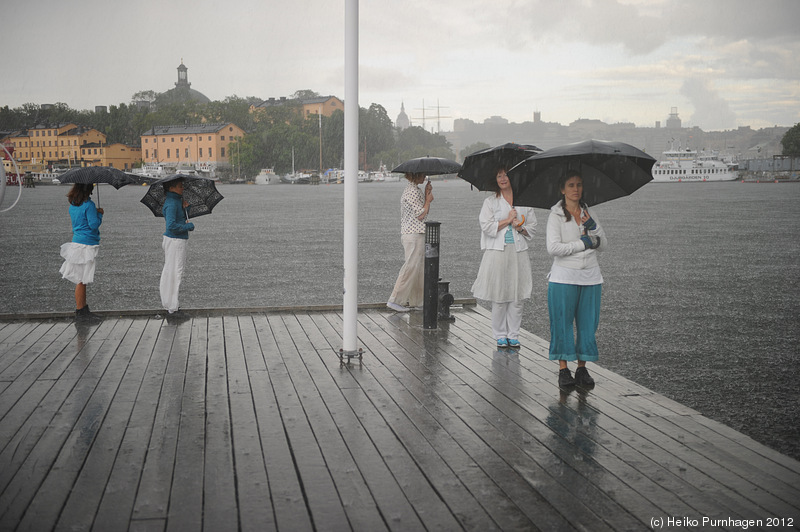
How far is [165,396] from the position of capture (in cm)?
508

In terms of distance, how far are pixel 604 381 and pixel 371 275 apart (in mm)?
8542

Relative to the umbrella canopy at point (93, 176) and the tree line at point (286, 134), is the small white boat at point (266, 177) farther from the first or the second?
the umbrella canopy at point (93, 176)

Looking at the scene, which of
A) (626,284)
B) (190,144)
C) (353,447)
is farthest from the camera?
(190,144)

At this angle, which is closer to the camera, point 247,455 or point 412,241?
point 247,455

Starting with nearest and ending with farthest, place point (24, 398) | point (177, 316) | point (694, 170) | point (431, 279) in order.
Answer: point (24, 398)
point (431, 279)
point (177, 316)
point (694, 170)

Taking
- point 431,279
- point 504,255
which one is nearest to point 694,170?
point 431,279

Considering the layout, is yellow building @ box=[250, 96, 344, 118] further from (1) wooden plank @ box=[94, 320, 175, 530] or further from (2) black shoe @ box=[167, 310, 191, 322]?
(1) wooden plank @ box=[94, 320, 175, 530]

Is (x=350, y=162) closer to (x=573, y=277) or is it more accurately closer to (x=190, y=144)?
(x=573, y=277)

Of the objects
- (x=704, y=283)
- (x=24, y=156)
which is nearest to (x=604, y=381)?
(x=704, y=283)

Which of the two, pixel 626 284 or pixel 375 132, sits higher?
pixel 375 132

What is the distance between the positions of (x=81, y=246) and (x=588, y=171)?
560 cm

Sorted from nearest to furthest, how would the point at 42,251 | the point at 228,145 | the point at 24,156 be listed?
the point at 42,251, the point at 24,156, the point at 228,145

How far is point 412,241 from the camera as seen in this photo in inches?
336

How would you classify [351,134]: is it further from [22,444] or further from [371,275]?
[371,275]
